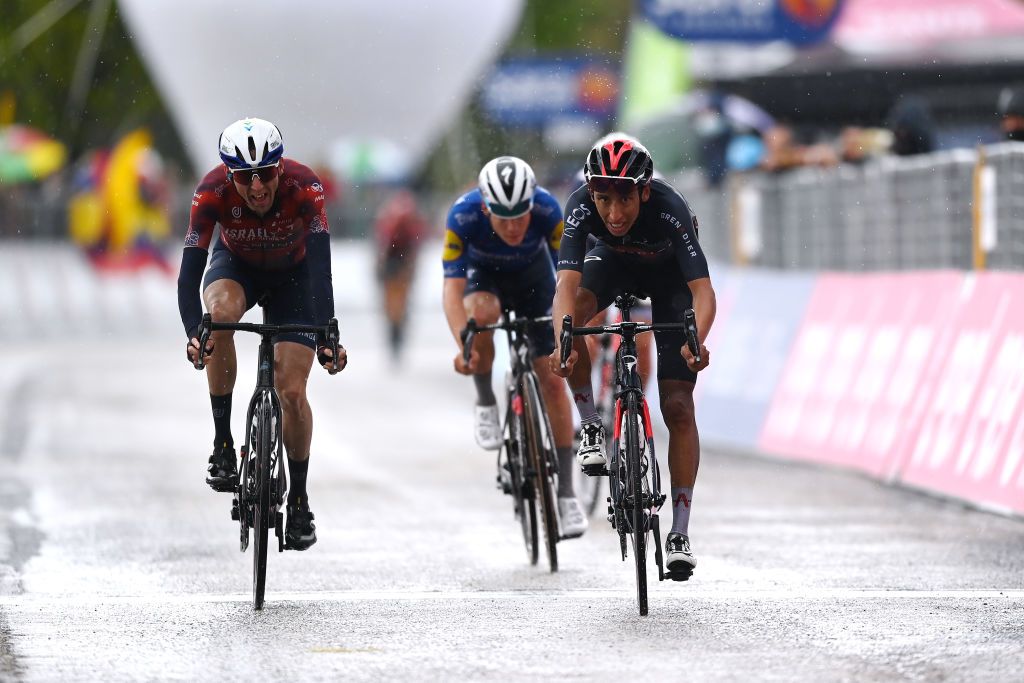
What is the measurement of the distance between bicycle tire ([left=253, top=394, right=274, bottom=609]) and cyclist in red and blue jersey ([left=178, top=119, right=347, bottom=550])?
0.35 meters

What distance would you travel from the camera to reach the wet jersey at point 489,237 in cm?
1051

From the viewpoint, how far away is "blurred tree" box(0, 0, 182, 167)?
3447 centimetres

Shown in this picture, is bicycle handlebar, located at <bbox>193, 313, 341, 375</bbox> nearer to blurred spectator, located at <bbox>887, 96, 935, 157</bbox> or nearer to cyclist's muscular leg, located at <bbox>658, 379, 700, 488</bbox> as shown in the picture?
cyclist's muscular leg, located at <bbox>658, 379, 700, 488</bbox>

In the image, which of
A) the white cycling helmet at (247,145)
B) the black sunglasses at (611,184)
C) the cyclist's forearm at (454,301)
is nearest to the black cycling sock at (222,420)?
the white cycling helmet at (247,145)

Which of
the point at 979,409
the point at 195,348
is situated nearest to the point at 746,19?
the point at 979,409

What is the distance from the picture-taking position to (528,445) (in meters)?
10.2

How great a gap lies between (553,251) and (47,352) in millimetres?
20647

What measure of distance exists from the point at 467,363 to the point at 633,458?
82.0 inches

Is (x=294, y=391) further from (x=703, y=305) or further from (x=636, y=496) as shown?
(x=703, y=305)

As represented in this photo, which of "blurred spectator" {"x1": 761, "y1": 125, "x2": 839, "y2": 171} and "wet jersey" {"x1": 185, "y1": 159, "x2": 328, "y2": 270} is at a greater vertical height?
"blurred spectator" {"x1": 761, "y1": 125, "x2": 839, "y2": 171}

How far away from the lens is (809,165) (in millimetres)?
19391

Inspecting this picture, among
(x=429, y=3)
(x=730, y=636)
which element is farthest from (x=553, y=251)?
(x=429, y=3)

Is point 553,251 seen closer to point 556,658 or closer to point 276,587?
point 276,587

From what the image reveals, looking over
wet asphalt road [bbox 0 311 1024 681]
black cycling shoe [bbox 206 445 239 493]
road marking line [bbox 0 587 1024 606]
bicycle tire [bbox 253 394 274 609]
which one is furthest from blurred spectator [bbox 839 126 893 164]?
bicycle tire [bbox 253 394 274 609]
